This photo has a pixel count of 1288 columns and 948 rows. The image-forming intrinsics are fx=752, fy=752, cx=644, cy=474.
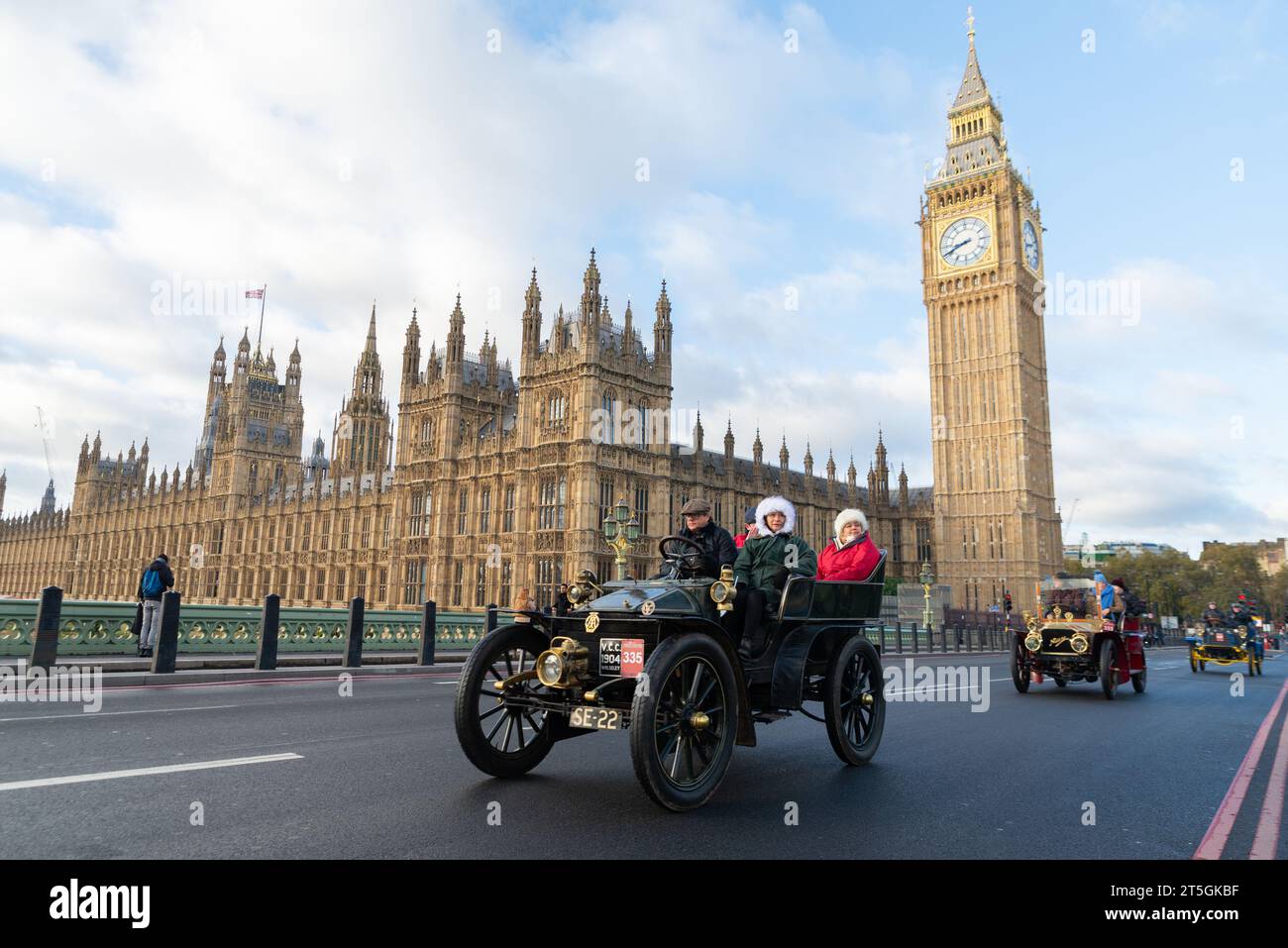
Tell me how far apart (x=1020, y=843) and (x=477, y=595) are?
37.3m

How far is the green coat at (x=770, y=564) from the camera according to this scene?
559 centimetres

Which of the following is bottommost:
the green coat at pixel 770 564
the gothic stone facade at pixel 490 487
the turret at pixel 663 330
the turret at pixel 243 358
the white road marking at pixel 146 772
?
the white road marking at pixel 146 772

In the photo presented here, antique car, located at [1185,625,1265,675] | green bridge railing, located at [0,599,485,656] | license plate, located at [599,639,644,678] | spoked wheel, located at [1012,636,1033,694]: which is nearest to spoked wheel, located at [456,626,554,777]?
license plate, located at [599,639,644,678]

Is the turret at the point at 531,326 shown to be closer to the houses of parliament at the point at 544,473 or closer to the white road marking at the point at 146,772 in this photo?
the houses of parliament at the point at 544,473

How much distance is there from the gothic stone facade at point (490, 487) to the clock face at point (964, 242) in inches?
745

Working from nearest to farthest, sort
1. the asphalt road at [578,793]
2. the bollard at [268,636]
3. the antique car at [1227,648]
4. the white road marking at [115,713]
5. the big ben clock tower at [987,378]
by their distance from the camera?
the asphalt road at [578,793] → the white road marking at [115,713] → the bollard at [268,636] → the antique car at [1227,648] → the big ben clock tower at [987,378]

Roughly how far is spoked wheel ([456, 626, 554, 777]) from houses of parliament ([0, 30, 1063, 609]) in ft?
94.3

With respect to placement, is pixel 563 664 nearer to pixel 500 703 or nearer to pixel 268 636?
pixel 500 703

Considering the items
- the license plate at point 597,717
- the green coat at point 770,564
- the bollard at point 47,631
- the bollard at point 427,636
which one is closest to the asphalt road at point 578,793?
the license plate at point 597,717

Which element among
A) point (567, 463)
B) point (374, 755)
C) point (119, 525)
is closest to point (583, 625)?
point (374, 755)

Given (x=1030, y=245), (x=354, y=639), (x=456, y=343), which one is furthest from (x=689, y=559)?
(x=1030, y=245)

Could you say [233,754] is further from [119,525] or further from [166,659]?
[119,525]

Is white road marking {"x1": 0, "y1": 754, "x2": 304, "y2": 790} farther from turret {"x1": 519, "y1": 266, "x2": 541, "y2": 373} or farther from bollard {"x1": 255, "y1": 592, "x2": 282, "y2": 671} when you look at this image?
turret {"x1": 519, "y1": 266, "x2": 541, "y2": 373}
